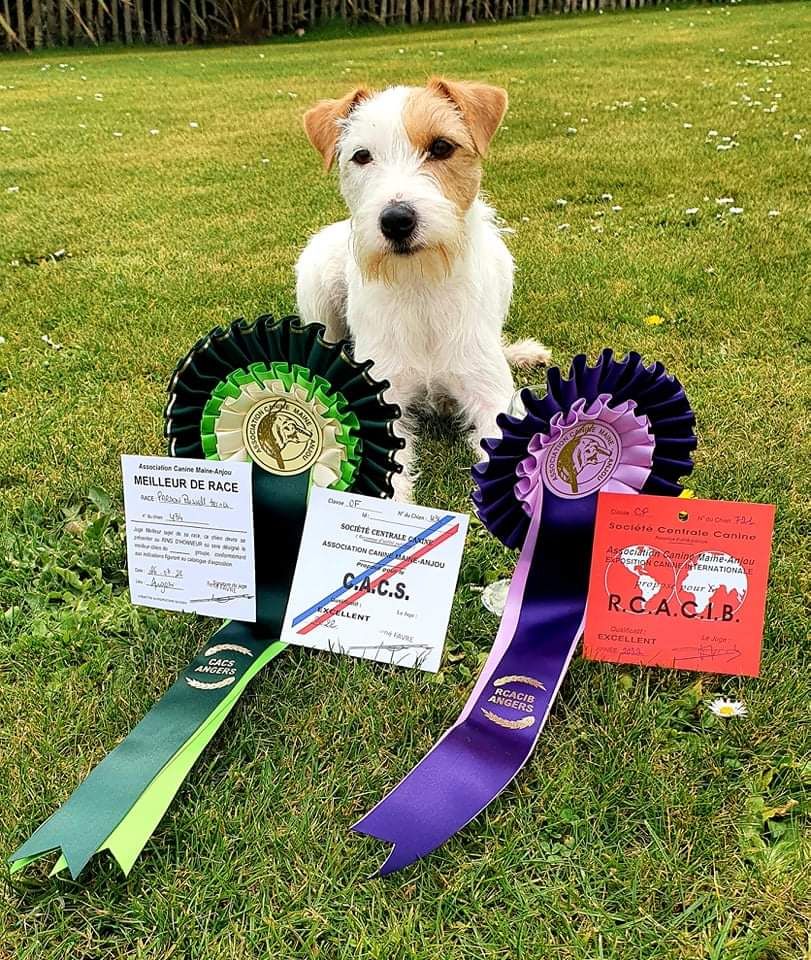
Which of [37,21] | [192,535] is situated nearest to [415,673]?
[192,535]

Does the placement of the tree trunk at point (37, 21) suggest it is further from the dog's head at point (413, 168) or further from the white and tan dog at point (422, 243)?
the dog's head at point (413, 168)

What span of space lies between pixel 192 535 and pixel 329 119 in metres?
1.83

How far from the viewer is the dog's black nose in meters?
2.89

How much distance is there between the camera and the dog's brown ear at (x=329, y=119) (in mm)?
3316

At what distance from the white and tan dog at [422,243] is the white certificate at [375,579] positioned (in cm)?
74

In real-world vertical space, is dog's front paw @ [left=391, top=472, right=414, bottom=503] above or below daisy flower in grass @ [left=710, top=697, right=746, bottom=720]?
above

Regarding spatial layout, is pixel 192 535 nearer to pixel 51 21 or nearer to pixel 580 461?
pixel 580 461

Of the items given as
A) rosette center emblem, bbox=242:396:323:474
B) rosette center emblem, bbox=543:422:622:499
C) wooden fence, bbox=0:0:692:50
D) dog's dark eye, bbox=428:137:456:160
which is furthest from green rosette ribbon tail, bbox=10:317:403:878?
Result: wooden fence, bbox=0:0:692:50

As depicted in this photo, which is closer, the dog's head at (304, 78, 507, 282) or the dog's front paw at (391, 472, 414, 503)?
the dog's head at (304, 78, 507, 282)

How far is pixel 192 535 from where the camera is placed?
8.39ft

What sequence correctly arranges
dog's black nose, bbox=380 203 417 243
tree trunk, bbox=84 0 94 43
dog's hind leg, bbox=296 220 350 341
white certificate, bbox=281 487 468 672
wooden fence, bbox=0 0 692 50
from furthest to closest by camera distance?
tree trunk, bbox=84 0 94 43
wooden fence, bbox=0 0 692 50
dog's hind leg, bbox=296 220 350 341
dog's black nose, bbox=380 203 417 243
white certificate, bbox=281 487 468 672

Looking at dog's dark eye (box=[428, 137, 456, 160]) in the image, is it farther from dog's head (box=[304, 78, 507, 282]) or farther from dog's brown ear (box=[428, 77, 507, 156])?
dog's brown ear (box=[428, 77, 507, 156])

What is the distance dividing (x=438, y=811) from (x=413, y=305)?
205 centimetres

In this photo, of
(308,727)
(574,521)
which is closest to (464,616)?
(574,521)
